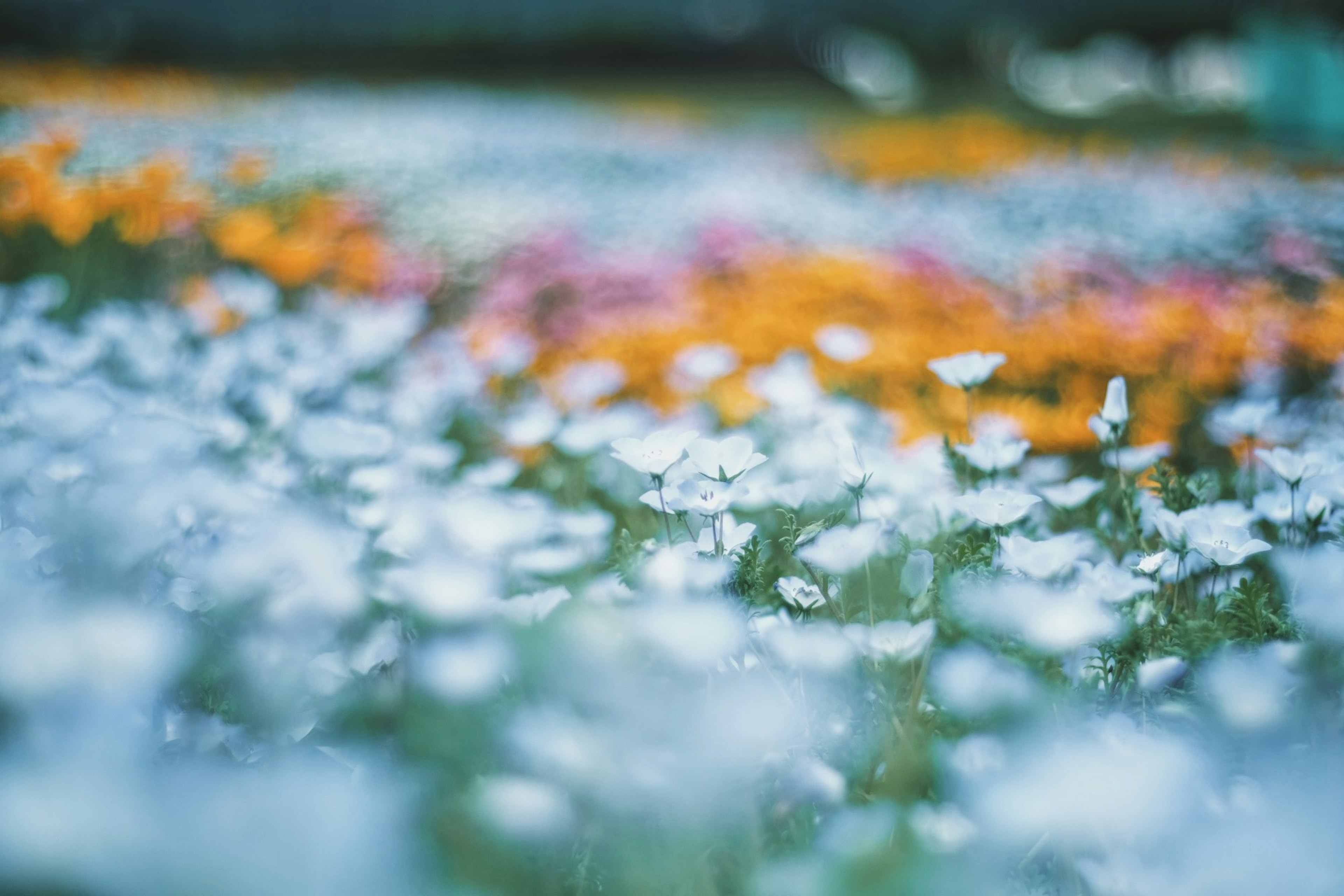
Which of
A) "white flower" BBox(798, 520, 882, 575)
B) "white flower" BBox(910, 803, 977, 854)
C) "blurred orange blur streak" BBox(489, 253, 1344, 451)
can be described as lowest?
"blurred orange blur streak" BBox(489, 253, 1344, 451)

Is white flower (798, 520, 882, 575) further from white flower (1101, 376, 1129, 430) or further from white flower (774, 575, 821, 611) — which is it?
white flower (1101, 376, 1129, 430)

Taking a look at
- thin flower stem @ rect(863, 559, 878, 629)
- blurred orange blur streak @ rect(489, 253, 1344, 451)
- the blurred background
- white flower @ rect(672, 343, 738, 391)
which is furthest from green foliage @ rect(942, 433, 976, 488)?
the blurred background

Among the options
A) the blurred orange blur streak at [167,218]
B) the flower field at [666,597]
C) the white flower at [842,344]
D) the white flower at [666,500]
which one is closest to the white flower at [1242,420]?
the flower field at [666,597]

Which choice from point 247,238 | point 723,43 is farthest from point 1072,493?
point 723,43

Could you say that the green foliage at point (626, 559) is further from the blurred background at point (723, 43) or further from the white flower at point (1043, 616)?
the blurred background at point (723, 43)

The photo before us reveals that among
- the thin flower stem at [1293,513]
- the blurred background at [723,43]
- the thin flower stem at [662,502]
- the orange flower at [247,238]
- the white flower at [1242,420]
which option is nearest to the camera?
the thin flower stem at [662,502]
